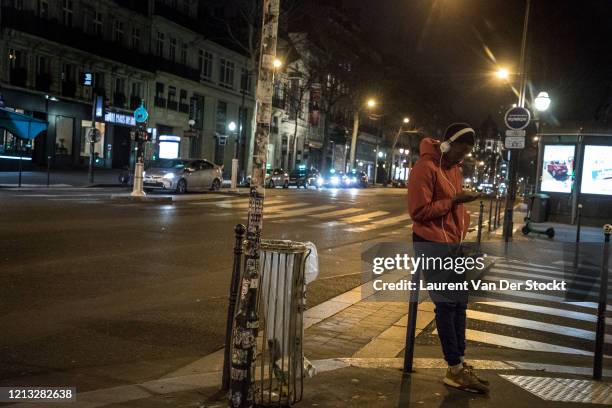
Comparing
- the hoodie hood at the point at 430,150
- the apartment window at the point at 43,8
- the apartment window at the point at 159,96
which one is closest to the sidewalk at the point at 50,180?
the apartment window at the point at 43,8

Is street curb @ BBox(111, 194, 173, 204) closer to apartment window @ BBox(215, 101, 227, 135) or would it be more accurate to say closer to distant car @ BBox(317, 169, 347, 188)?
apartment window @ BBox(215, 101, 227, 135)

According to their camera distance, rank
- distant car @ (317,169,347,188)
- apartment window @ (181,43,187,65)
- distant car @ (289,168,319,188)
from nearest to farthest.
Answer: distant car @ (289,168,319,188), apartment window @ (181,43,187,65), distant car @ (317,169,347,188)

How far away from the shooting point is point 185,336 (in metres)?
6.46

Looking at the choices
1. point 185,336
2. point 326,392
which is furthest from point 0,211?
point 326,392

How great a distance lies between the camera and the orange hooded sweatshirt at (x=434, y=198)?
4855 millimetres

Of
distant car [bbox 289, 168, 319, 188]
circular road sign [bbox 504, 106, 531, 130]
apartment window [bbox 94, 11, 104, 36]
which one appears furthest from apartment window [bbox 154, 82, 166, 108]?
circular road sign [bbox 504, 106, 531, 130]

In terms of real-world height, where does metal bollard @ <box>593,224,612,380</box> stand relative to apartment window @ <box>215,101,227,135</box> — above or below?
below

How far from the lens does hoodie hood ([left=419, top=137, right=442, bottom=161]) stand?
4.98m

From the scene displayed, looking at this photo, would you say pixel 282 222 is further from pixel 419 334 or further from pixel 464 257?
pixel 464 257

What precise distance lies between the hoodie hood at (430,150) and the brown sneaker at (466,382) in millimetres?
1681

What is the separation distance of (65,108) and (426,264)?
37053 mm

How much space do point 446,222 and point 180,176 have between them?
80.4 feet

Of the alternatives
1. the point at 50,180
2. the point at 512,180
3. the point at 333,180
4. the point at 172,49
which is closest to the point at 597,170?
the point at 512,180

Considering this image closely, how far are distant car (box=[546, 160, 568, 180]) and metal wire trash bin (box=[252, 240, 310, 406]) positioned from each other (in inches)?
819
